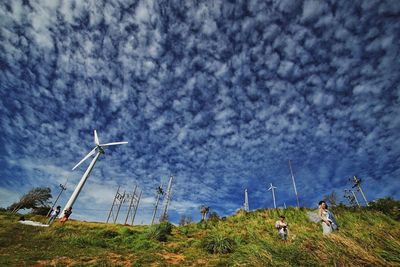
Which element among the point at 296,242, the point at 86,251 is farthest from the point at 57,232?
the point at 296,242

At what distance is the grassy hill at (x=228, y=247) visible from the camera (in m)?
2.52

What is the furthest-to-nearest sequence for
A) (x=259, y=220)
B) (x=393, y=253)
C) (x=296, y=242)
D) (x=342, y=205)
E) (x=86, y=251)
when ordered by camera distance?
(x=342, y=205) → (x=259, y=220) → (x=86, y=251) → (x=296, y=242) → (x=393, y=253)

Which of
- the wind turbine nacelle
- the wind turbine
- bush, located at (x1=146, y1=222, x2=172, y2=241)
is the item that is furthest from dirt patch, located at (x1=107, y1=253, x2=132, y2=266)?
the wind turbine nacelle

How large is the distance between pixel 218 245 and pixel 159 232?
604 cm

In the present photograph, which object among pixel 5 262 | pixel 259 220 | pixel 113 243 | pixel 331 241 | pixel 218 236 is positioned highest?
pixel 259 220

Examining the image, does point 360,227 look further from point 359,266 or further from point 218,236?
point 218,236

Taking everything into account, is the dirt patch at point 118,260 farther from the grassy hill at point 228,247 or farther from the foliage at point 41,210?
the foliage at point 41,210

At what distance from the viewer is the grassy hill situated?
2523 mm

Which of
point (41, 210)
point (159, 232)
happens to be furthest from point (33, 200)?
point (159, 232)

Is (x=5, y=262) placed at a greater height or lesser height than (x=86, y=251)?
lesser

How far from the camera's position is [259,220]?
24.0 m

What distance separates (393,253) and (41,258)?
12084 mm

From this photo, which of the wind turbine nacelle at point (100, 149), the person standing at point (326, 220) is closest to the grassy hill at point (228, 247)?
the person standing at point (326, 220)

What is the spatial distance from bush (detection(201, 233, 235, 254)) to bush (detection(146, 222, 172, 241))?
4321 millimetres
